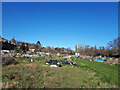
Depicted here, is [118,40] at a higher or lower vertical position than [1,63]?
higher

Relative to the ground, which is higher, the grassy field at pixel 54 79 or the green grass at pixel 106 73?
the grassy field at pixel 54 79

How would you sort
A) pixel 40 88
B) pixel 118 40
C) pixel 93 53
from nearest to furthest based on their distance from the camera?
1. pixel 40 88
2. pixel 118 40
3. pixel 93 53

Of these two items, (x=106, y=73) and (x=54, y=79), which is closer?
(x=54, y=79)

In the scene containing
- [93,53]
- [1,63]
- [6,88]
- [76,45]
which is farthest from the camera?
[76,45]

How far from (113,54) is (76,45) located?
3147 cm

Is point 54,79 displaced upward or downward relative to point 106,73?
upward

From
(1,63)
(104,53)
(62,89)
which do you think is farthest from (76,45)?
(62,89)

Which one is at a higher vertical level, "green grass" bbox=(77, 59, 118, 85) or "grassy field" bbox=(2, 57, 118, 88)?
"grassy field" bbox=(2, 57, 118, 88)

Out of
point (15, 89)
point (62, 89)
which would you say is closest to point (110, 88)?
point (62, 89)

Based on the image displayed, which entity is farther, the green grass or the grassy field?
the green grass

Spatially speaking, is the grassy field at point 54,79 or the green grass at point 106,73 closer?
the grassy field at point 54,79

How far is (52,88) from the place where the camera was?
4016 millimetres

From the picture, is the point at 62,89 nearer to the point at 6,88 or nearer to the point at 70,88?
the point at 70,88

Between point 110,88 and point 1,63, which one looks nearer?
point 110,88
